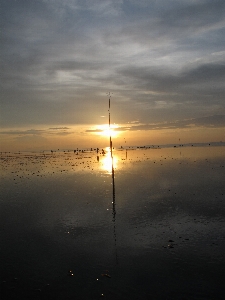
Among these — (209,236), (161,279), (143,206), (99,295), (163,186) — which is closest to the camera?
(99,295)

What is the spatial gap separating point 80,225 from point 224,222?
35.0 ft

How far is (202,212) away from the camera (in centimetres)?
2170

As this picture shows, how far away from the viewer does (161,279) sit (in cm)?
1180

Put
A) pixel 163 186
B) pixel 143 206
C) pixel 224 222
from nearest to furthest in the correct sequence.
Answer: pixel 224 222
pixel 143 206
pixel 163 186

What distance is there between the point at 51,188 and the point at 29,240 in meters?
18.6

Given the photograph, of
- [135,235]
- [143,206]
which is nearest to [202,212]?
[143,206]

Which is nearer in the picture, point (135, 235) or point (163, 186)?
point (135, 235)

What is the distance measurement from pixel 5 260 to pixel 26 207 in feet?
38.6

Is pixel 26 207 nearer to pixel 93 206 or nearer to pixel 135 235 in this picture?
pixel 93 206

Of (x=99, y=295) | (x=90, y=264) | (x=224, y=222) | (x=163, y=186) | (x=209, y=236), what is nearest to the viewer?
(x=99, y=295)

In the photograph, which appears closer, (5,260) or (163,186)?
(5,260)

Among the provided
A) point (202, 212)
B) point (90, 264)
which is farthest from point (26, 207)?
point (202, 212)

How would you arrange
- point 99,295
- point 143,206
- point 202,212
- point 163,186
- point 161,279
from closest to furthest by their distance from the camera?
point 99,295, point 161,279, point 202,212, point 143,206, point 163,186

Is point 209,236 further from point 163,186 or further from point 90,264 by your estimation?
point 163,186
